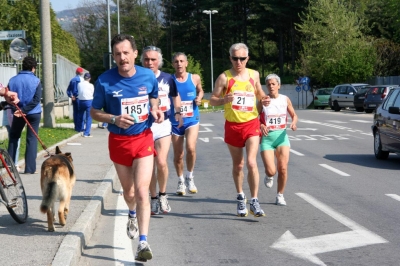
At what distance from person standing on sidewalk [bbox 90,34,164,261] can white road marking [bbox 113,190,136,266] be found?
0.33 m

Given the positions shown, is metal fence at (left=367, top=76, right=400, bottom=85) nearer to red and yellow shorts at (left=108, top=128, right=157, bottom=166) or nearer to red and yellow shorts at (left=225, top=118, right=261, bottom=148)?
red and yellow shorts at (left=225, top=118, right=261, bottom=148)

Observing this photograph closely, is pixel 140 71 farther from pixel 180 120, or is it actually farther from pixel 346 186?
pixel 346 186

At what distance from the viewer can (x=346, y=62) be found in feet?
202

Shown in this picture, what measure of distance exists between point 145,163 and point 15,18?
42823mm

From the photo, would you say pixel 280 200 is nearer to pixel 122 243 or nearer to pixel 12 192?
pixel 122 243

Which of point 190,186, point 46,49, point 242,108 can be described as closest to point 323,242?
point 242,108

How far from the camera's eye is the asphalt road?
687 cm

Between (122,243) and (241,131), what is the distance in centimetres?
215

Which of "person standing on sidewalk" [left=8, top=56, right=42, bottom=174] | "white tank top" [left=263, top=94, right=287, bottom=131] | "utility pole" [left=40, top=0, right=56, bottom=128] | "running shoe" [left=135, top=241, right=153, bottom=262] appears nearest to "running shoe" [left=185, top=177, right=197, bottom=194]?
"white tank top" [left=263, top=94, right=287, bottom=131]

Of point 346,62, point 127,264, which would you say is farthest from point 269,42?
point 127,264

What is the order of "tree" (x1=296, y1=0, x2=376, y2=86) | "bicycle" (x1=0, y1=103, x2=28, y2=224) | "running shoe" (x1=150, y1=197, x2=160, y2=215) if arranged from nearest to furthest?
"bicycle" (x1=0, y1=103, x2=28, y2=224), "running shoe" (x1=150, y1=197, x2=160, y2=215), "tree" (x1=296, y1=0, x2=376, y2=86)

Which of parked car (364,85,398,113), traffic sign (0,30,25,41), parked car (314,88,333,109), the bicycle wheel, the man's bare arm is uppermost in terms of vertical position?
traffic sign (0,30,25,41)

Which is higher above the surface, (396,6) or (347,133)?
(396,6)

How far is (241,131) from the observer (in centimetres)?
886
